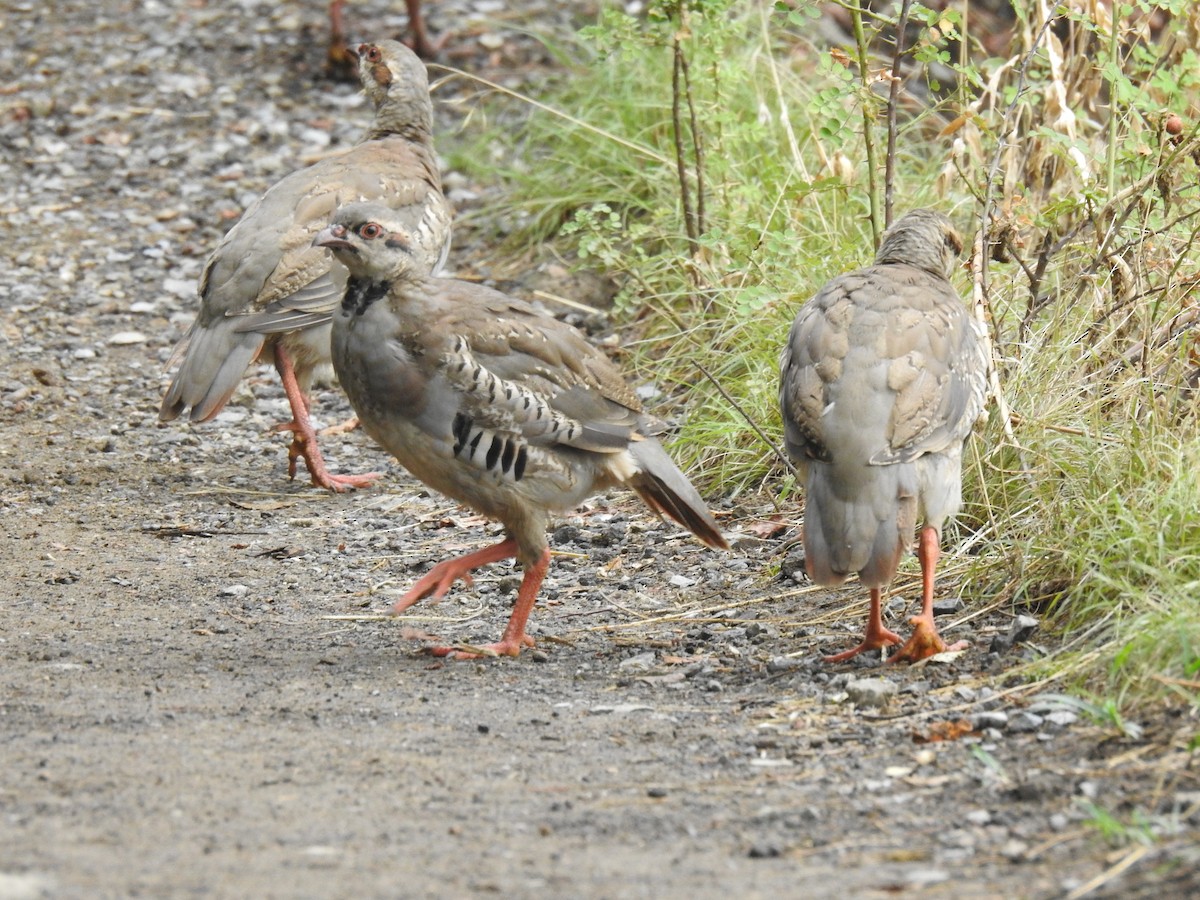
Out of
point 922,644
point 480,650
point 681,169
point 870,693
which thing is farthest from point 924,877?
point 681,169

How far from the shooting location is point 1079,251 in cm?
677

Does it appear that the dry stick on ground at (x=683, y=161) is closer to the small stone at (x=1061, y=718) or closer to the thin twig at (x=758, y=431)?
the thin twig at (x=758, y=431)

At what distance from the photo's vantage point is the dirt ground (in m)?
3.39

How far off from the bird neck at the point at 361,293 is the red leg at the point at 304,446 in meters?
2.15

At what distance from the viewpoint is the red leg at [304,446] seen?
7426mm

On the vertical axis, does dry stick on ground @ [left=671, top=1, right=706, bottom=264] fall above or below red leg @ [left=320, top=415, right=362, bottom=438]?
above

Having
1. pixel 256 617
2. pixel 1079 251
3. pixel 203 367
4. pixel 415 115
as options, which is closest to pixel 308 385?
pixel 203 367

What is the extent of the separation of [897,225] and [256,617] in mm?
2773

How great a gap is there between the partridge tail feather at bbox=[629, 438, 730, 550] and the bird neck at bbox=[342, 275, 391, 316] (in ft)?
3.27

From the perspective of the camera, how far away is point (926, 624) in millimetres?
4965

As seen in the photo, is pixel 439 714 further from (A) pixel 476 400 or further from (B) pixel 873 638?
(B) pixel 873 638

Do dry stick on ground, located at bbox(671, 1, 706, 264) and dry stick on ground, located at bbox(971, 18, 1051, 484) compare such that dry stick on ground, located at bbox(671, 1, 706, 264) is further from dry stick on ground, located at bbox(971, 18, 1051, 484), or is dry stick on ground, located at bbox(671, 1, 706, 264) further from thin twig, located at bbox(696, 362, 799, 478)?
dry stick on ground, located at bbox(971, 18, 1051, 484)

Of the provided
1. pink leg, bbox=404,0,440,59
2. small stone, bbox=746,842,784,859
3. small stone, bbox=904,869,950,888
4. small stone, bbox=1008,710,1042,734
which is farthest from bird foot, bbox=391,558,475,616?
pink leg, bbox=404,0,440,59

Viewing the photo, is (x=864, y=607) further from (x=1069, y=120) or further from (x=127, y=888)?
(x=127, y=888)
